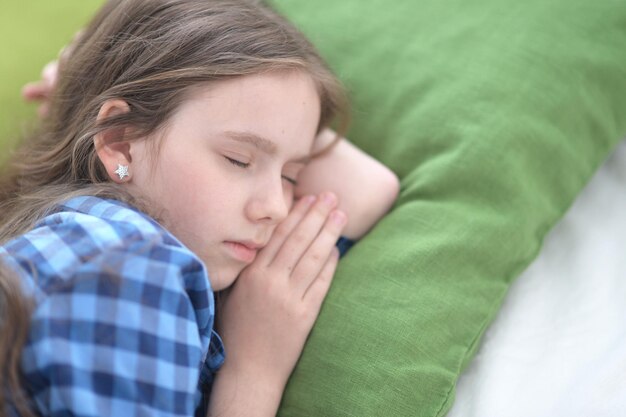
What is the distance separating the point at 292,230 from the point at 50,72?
0.59 meters

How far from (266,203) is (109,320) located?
0.29 meters

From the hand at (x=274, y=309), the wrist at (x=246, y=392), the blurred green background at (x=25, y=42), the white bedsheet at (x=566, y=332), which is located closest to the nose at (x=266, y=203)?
the hand at (x=274, y=309)

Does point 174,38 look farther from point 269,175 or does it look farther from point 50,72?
point 50,72

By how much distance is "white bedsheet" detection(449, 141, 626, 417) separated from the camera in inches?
35.3

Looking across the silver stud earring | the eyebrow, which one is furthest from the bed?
the silver stud earring

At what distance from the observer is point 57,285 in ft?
2.48

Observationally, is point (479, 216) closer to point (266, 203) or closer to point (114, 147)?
point (266, 203)

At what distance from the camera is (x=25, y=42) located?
1.33 m

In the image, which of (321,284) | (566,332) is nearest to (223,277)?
(321,284)

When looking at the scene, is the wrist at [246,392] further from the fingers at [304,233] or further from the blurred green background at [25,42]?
the blurred green background at [25,42]

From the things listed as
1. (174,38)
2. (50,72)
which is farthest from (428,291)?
(50,72)

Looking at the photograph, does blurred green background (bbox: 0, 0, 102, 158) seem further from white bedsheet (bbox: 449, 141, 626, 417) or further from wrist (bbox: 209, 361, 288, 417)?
white bedsheet (bbox: 449, 141, 626, 417)

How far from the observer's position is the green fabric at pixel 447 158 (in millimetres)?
931

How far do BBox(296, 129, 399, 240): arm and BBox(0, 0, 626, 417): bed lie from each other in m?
0.03
